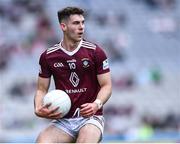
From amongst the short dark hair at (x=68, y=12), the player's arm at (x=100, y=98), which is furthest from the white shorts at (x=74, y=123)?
the short dark hair at (x=68, y=12)

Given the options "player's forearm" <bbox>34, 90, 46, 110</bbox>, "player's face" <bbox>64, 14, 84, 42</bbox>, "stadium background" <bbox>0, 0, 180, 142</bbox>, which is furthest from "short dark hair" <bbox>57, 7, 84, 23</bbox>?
"stadium background" <bbox>0, 0, 180, 142</bbox>

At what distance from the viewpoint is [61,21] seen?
7.73 metres

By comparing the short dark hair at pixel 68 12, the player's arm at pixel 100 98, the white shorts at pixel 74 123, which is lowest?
the white shorts at pixel 74 123

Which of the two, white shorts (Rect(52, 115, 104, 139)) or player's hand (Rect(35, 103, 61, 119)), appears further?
white shorts (Rect(52, 115, 104, 139))

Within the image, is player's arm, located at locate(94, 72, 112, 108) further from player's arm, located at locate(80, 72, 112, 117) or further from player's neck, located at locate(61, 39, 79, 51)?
player's neck, located at locate(61, 39, 79, 51)

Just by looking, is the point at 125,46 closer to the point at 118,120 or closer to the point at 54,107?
the point at 118,120

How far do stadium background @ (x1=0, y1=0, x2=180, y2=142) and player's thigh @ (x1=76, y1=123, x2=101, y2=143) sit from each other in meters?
9.60

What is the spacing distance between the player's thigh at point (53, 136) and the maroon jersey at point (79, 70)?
196mm

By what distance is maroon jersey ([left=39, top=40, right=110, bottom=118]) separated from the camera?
7742 mm

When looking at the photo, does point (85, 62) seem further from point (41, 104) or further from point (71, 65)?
point (41, 104)

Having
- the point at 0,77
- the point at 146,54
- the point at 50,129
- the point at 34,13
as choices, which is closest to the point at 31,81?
the point at 0,77

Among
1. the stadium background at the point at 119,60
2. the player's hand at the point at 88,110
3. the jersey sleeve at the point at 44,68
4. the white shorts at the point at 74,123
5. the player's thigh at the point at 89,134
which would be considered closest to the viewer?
the player's hand at the point at 88,110

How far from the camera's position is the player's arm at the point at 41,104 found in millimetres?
7406

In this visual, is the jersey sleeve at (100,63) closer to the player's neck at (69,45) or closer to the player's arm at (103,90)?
the player's arm at (103,90)
